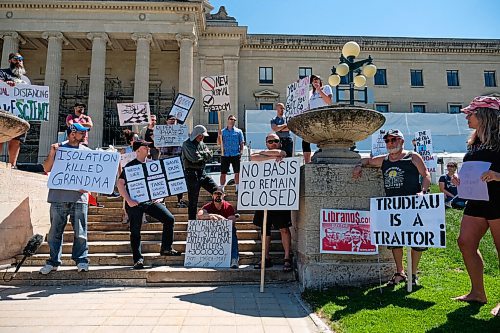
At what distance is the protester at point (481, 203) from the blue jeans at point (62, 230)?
18.7 ft

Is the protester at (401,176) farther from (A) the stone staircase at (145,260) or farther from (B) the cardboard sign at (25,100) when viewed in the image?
(B) the cardboard sign at (25,100)

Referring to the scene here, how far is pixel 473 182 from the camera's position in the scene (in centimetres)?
459

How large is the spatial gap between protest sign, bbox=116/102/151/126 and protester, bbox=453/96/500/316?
1035 centimetres

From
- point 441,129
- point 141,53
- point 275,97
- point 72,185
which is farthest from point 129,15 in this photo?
point 72,185

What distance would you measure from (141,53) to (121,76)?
297 inches

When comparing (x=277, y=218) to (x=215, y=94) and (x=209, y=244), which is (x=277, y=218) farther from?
(x=215, y=94)

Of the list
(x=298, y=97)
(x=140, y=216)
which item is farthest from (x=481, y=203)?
(x=298, y=97)

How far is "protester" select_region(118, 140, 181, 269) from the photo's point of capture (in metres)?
6.77

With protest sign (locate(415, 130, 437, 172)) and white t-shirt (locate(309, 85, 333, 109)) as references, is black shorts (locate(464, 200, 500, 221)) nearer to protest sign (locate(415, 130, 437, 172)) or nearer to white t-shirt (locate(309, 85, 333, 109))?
white t-shirt (locate(309, 85, 333, 109))

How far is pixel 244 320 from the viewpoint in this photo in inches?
181

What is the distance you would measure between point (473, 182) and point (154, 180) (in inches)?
198

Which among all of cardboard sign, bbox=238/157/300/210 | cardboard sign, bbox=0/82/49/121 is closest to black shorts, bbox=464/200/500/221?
cardboard sign, bbox=238/157/300/210

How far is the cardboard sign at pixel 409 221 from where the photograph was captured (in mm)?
4910

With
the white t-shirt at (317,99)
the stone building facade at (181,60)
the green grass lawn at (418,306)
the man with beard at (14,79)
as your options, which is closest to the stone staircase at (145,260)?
the green grass lawn at (418,306)
